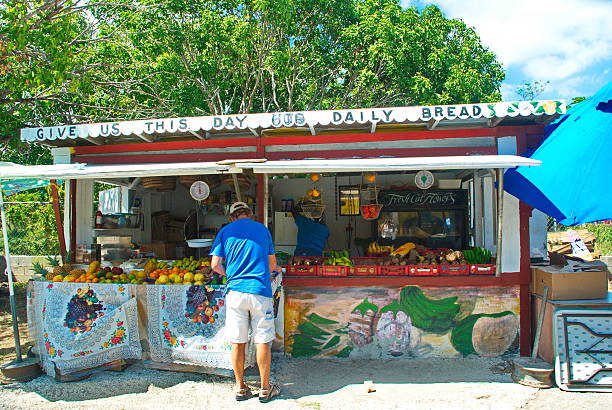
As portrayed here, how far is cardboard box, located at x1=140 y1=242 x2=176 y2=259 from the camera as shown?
28.5 ft

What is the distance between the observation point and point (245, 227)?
4551 mm

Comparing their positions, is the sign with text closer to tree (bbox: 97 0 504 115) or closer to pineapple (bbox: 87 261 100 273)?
pineapple (bbox: 87 261 100 273)

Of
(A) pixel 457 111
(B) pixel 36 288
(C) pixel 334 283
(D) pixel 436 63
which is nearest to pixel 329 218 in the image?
(C) pixel 334 283

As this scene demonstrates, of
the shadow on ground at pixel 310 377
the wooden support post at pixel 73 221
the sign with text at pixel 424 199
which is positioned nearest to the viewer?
the shadow on ground at pixel 310 377

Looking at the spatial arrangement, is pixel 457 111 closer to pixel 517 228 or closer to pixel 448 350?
pixel 517 228

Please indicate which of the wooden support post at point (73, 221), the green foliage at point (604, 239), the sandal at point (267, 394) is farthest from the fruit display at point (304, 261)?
the green foliage at point (604, 239)

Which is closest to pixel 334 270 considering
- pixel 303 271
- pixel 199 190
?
pixel 303 271

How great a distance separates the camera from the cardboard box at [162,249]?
8680 millimetres

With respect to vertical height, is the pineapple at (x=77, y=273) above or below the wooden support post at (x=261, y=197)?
below

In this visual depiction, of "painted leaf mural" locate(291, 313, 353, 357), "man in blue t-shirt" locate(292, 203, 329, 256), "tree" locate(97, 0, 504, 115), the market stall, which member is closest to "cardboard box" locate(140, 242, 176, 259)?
the market stall

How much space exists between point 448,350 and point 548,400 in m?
1.39

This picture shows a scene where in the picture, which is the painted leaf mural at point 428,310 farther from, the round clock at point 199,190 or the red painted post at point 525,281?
the round clock at point 199,190

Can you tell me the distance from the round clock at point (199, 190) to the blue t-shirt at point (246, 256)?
241cm

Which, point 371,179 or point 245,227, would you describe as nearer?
point 245,227
